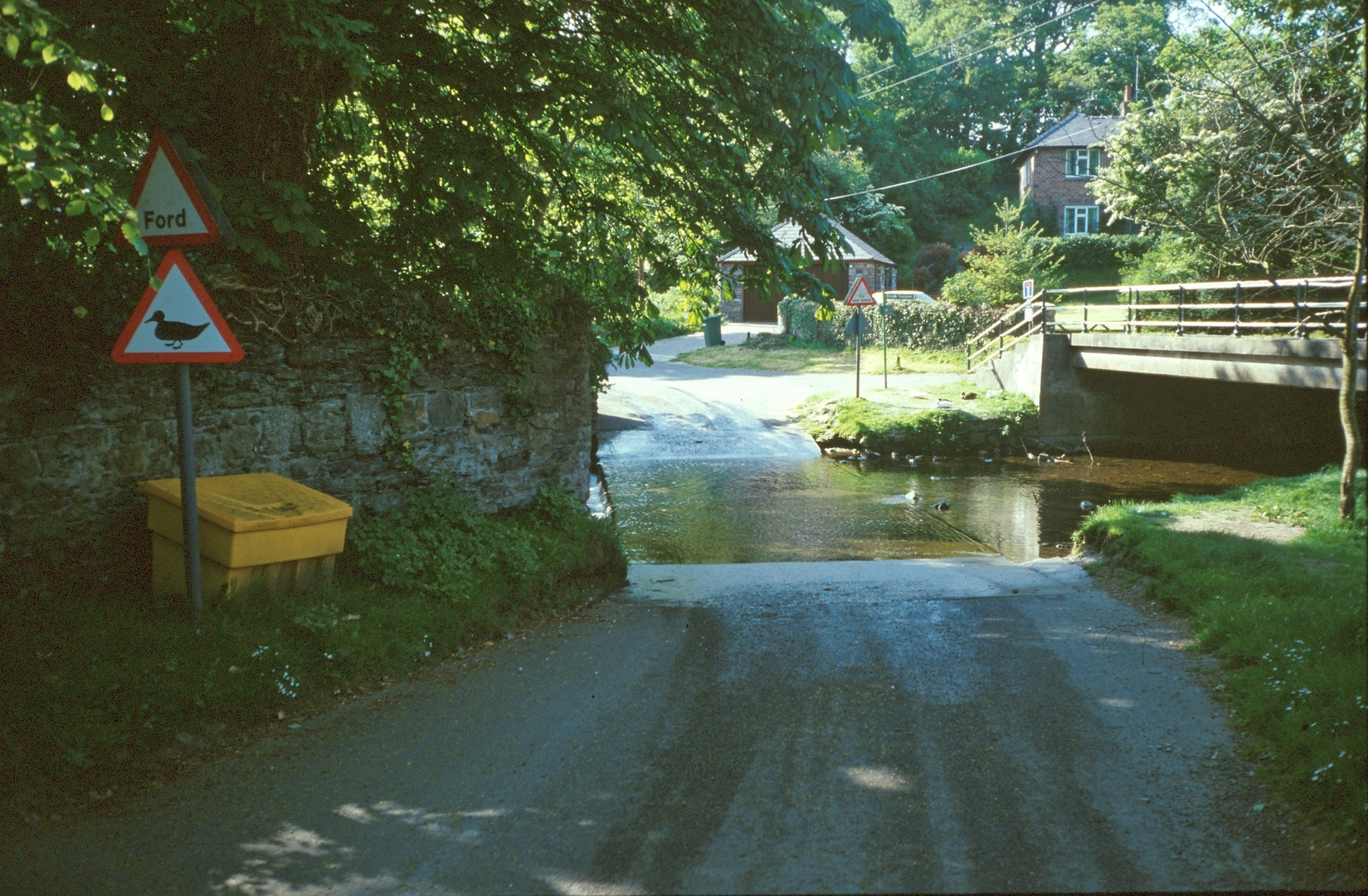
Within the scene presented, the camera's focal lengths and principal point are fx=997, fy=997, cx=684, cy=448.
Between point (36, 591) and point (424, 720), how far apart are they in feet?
8.21

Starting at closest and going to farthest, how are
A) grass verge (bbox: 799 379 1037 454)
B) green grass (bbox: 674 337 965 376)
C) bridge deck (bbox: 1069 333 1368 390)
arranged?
bridge deck (bbox: 1069 333 1368 390) → grass verge (bbox: 799 379 1037 454) → green grass (bbox: 674 337 965 376)

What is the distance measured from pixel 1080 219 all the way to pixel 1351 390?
54736 mm

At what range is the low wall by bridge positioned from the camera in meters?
6.00

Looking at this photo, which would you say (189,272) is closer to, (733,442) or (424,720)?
(424,720)

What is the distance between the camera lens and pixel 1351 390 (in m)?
3.56

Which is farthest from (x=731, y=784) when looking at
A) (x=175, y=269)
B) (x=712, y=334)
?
(x=712, y=334)

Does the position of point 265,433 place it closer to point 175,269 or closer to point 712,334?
point 175,269

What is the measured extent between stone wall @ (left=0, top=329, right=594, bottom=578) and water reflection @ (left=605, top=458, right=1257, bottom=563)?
154 inches

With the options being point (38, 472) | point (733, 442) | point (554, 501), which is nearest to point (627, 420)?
point (733, 442)

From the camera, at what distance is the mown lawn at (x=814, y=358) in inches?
1268

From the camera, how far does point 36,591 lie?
5781 millimetres

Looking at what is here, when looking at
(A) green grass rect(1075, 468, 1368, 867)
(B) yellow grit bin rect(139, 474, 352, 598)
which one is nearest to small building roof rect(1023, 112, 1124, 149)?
(A) green grass rect(1075, 468, 1368, 867)

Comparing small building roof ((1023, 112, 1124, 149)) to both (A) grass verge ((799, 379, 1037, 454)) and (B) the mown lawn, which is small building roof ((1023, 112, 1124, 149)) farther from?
(A) grass verge ((799, 379, 1037, 454))

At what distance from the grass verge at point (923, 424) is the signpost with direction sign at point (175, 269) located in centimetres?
1789
